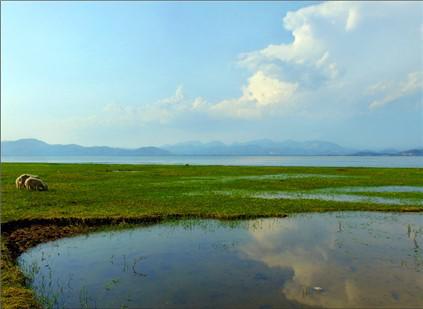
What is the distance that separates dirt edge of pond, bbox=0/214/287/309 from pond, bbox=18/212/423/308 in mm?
630

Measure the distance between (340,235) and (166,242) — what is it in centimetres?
1056

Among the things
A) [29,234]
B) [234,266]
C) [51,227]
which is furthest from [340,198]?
[29,234]

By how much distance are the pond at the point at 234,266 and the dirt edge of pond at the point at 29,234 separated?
630 mm

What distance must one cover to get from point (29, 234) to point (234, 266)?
1316 cm

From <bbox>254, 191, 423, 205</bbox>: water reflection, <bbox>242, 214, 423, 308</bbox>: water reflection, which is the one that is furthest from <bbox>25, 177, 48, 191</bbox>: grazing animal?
<bbox>242, 214, 423, 308</bbox>: water reflection

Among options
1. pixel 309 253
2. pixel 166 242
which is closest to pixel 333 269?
pixel 309 253

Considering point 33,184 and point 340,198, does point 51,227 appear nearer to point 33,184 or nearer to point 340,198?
point 33,184

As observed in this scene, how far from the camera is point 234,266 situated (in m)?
14.9

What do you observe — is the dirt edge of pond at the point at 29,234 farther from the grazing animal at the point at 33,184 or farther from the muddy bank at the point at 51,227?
the grazing animal at the point at 33,184

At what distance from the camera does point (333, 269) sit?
1441cm

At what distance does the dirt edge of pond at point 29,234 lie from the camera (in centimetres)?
1140

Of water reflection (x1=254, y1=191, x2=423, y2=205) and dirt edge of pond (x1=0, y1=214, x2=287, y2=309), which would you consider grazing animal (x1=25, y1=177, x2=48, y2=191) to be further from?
water reflection (x1=254, y1=191, x2=423, y2=205)

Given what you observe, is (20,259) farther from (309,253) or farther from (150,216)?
(309,253)

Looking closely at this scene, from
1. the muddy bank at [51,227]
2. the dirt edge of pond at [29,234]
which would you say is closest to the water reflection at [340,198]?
the dirt edge of pond at [29,234]
